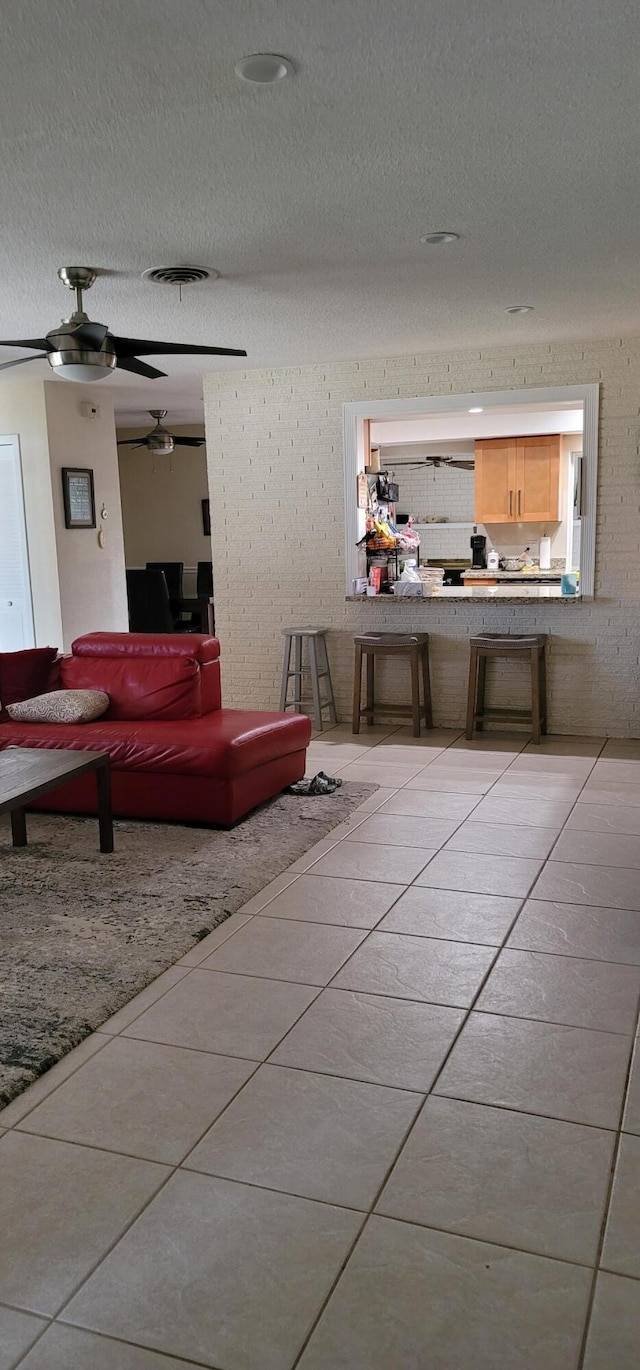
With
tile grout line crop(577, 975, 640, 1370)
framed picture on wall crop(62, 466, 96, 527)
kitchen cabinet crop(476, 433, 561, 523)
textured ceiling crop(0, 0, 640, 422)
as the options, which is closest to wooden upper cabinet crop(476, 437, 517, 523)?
kitchen cabinet crop(476, 433, 561, 523)

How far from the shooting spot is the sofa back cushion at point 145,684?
189 inches

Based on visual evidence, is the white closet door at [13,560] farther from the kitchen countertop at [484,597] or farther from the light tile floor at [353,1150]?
the light tile floor at [353,1150]

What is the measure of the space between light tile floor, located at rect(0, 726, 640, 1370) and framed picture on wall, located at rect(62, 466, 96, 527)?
4.72 metres

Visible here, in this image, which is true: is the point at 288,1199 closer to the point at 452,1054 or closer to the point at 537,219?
the point at 452,1054

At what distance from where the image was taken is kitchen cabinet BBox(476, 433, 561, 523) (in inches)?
346

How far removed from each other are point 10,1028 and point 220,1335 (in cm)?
121

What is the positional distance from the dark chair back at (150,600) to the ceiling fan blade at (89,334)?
499 centimetres

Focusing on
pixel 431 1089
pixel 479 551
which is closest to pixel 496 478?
pixel 479 551

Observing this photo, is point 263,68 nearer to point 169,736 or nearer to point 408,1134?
point 408,1134

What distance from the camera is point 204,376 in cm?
690

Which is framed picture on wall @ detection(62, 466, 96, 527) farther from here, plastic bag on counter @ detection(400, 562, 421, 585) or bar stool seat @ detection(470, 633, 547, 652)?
bar stool seat @ detection(470, 633, 547, 652)

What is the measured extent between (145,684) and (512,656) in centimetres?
235

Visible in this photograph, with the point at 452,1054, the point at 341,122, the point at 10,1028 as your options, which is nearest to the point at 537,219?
the point at 341,122

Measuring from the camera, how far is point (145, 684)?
4.88 meters
